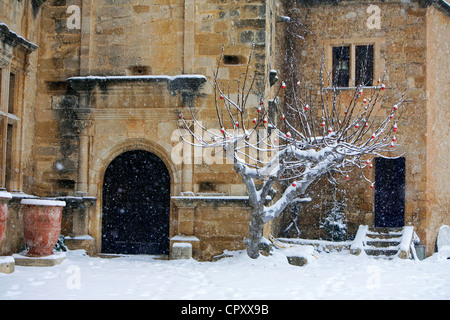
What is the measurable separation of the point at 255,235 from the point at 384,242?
450 centimetres

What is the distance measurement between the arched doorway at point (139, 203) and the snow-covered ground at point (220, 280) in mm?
835

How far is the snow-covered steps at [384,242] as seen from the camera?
36.6 ft

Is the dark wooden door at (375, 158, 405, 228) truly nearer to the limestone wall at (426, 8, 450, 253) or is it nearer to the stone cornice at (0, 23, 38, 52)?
the limestone wall at (426, 8, 450, 253)

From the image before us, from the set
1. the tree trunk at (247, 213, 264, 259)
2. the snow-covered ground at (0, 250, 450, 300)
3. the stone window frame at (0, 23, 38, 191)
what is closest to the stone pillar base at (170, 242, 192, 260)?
the snow-covered ground at (0, 250, 450, 300)

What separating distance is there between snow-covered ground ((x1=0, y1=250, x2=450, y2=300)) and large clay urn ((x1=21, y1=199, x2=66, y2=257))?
1.26 ft

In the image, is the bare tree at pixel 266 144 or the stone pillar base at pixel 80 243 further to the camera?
the stone pillar base at pixel 80 243

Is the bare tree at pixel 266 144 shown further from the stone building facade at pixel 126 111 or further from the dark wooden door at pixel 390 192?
the dark wooden door at pixel 390 192

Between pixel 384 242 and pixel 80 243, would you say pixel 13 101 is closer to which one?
pixel 80 243

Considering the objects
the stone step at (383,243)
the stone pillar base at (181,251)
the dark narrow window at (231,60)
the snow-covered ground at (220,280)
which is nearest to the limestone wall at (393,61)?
the stone step at (383,243)

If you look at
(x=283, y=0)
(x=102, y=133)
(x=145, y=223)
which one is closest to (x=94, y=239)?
(x=145, y=223)

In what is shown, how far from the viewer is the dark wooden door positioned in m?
13.4

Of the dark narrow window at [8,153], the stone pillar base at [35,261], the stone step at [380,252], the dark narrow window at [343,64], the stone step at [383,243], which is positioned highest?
the dark narrow window at [343,64]

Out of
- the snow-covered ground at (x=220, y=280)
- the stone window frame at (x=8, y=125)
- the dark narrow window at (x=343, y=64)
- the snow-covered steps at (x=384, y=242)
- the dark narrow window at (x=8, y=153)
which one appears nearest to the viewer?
the snow-covered ground at (x=220, y=280)

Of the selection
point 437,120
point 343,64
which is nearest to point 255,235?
point 343,64
